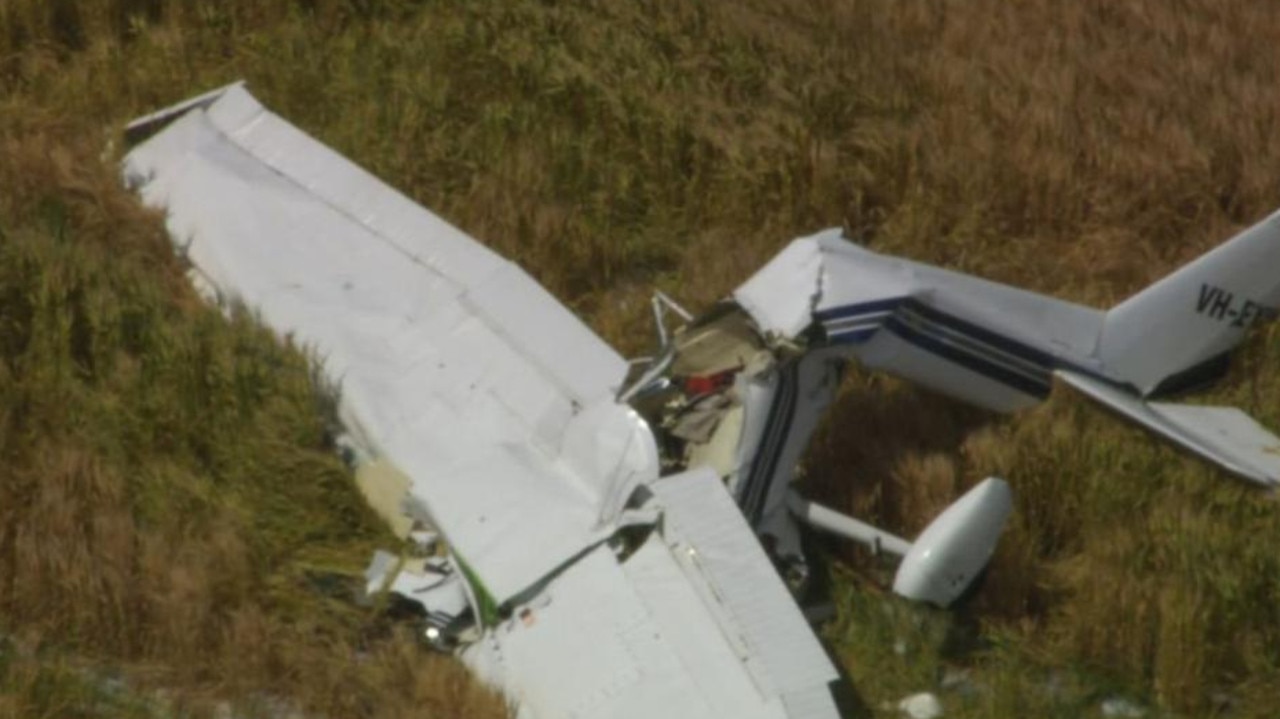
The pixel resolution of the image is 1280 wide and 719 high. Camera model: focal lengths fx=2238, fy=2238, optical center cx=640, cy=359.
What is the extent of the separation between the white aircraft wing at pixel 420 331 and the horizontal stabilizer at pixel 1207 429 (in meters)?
1.74

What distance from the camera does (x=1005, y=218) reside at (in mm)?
10195

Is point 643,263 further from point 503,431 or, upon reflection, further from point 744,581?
point 744,581

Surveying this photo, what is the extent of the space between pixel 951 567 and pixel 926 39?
18.4 feet

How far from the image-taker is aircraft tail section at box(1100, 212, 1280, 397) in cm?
822

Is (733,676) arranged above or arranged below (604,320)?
above

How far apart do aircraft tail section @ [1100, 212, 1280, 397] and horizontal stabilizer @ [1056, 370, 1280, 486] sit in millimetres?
116

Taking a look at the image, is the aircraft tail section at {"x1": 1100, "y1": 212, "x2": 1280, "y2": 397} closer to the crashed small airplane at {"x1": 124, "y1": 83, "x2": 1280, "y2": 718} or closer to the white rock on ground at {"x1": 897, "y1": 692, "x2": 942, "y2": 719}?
the crashed small airplane at {"x1": 124, "y1": 83, "x2": 1280, "y2": 718}

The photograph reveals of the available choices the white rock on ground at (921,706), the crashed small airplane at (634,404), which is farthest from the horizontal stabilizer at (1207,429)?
the white rock on ground at (921,706)

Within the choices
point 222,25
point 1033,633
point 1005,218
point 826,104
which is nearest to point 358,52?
point 222,25

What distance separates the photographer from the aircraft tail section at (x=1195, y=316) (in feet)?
27.0

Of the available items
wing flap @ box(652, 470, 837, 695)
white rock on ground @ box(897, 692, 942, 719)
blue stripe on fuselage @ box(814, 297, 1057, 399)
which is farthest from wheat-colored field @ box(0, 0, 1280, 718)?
wing flap @ box(652, 470, 837, 695)

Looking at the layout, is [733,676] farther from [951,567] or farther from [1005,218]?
[1005,218]

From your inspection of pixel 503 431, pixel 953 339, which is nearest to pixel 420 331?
pixel 503 431

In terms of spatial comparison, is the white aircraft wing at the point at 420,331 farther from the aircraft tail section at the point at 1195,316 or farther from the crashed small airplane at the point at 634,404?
the aircraft tail section at the point at 1195,316
